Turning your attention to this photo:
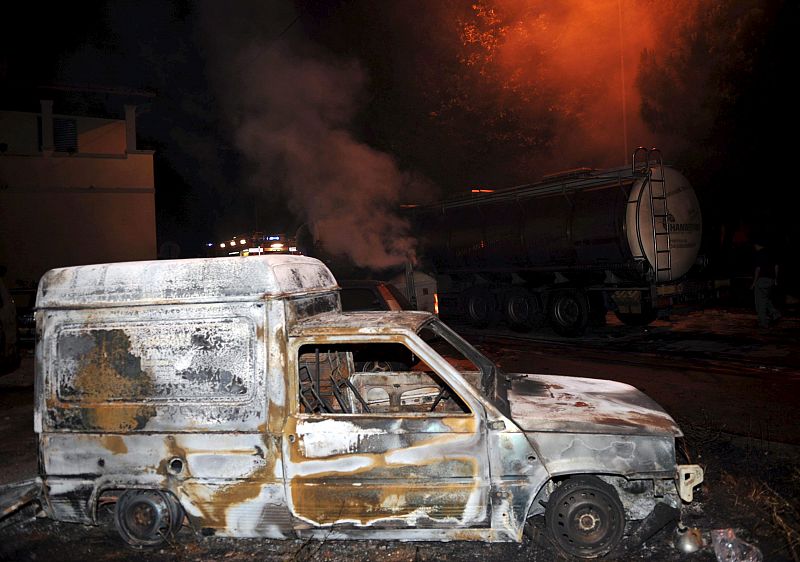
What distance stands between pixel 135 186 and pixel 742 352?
1766cm

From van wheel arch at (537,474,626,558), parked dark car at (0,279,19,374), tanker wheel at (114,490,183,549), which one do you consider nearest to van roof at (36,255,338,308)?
tanker wheel at (114,490,183,549)

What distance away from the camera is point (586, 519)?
341 cm

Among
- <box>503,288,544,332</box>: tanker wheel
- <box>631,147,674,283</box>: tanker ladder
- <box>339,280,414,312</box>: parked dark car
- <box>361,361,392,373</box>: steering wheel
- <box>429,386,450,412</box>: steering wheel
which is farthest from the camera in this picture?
<box>503,288,544,332</box>: tanker wheel

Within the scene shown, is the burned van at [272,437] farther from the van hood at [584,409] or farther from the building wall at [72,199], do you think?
the building wall at [72,199]

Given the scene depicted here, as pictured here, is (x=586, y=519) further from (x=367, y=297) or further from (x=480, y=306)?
(x=480, y=306)

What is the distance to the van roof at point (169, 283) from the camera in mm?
3572

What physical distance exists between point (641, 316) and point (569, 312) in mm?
1476

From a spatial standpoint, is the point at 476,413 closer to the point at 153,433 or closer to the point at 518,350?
the point at 153,433

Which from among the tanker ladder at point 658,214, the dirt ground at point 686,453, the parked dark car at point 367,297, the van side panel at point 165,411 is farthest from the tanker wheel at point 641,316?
the van side panel at point 165,411

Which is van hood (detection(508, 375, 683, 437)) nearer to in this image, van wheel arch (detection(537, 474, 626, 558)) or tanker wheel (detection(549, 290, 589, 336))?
van wheel arch (detection(537, 474, 626, 558))

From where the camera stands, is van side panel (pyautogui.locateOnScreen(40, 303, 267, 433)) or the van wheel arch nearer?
the van wheel arch

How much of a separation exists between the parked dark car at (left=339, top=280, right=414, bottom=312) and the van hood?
3896 mm

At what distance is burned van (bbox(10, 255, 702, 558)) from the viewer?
11.1 feet

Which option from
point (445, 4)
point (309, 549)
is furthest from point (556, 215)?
point (309, 549)
